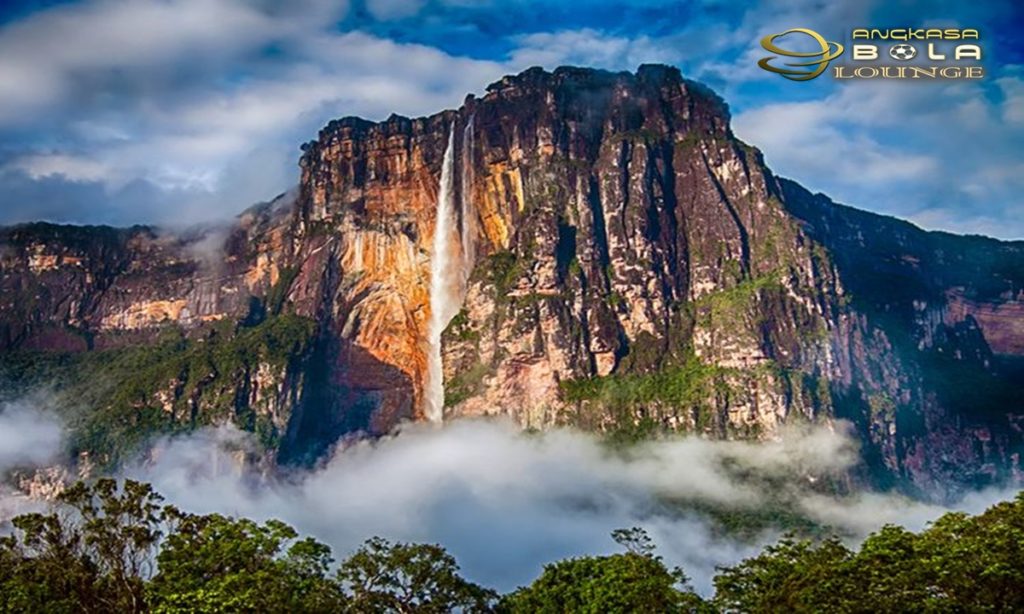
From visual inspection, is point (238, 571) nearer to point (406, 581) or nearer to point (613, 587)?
point (406, 581)

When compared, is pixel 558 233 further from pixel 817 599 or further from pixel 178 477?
pixel 817 599

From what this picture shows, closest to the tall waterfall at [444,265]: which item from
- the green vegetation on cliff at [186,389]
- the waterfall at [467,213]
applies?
the waterfall at [467,213]

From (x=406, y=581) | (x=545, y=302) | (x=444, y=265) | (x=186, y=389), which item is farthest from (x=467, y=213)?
(x=406, y=581)

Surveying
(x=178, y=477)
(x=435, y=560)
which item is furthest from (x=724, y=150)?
(x=435, y=560)

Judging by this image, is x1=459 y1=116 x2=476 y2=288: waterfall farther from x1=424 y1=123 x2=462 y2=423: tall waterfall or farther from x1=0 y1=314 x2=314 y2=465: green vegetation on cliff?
x1=0 y1=314 x2=314 y2=465: green vegetation on cliff

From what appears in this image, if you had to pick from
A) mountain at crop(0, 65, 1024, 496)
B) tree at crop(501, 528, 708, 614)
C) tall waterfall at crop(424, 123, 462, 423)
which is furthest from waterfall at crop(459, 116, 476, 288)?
tree at crop(501, 528, 708, 614)

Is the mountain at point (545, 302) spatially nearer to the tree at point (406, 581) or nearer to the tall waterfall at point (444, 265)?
the tall waterfall at point (444, 265)
